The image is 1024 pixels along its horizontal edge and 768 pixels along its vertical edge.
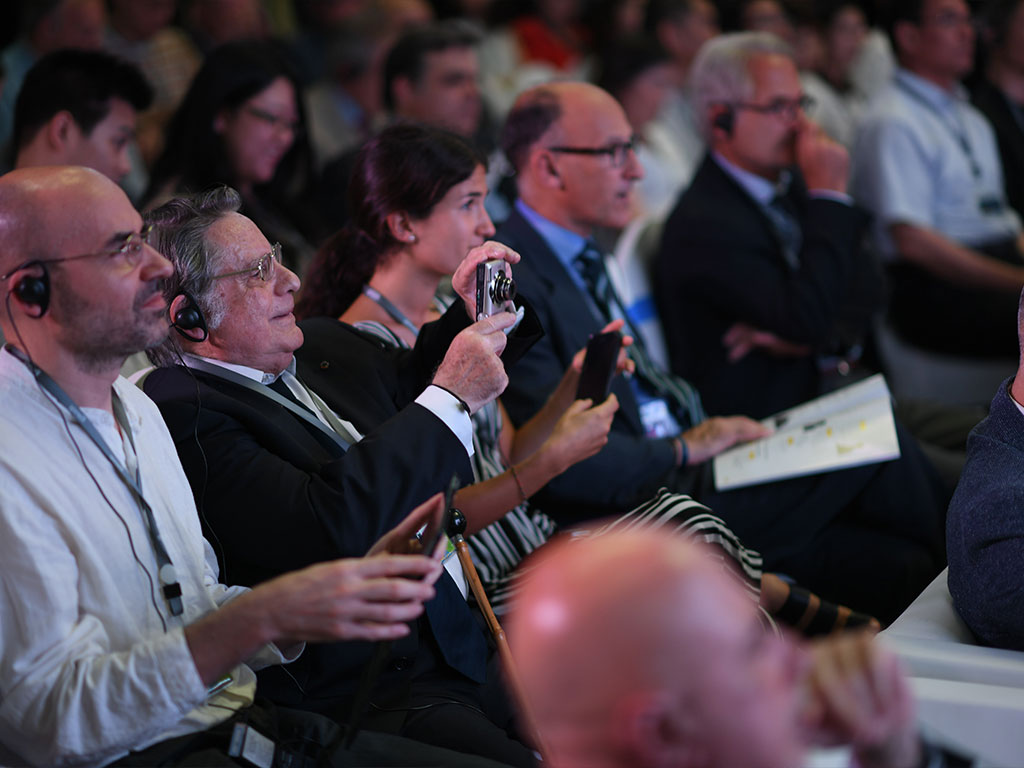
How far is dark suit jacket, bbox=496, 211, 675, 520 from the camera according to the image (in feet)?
8.32

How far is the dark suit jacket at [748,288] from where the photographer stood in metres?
3.20

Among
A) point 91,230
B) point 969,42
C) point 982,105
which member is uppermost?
point 91,230

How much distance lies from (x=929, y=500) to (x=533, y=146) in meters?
1.34

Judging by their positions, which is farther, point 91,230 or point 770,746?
point 91,230

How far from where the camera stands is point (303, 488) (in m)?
1.68

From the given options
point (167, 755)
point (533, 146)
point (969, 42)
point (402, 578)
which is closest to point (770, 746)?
point (402, 578)

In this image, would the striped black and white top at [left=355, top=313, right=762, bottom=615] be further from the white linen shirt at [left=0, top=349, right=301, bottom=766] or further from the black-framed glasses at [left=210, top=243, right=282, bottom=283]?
the white linen shirt at [left=0, top=349, right=301, bottom=766]

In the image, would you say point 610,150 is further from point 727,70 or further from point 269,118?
point 269,118

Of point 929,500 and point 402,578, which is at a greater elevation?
point 402,578

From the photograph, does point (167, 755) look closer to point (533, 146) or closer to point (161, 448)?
point (161, 448)

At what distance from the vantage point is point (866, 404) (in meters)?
2.70

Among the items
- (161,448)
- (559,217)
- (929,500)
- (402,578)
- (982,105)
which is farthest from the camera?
(982,105)

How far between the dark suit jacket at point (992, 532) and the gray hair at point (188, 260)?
4.04 ft

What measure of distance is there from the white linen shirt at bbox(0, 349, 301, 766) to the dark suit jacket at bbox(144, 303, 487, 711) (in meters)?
0.12
